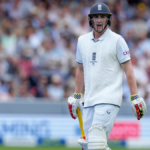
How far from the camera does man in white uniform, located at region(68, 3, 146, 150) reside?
439cm

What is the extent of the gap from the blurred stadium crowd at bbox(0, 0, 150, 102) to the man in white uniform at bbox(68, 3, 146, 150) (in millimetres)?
5107

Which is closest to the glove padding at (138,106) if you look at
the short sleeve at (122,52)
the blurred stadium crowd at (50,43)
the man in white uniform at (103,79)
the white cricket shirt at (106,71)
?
the man in white uniform at (103,79)

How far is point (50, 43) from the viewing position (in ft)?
35.1

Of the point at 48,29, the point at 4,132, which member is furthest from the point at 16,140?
the point at 48,29

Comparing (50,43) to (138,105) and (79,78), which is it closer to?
(79,78)

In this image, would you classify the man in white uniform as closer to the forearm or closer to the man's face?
the man's face

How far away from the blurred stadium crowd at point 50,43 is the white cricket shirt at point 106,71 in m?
5.16

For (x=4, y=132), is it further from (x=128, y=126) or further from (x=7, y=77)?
(x=128, y=126)

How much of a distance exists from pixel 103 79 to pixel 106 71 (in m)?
0.10

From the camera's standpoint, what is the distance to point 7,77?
9.80m

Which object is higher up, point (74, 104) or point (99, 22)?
point (99, 22)

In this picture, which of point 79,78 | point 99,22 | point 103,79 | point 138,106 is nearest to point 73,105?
point 79,78

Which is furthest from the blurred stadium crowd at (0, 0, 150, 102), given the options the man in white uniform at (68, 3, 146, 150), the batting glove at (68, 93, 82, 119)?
the man in white uniform at (68, 3, 146, 150)

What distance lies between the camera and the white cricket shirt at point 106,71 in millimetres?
4473
